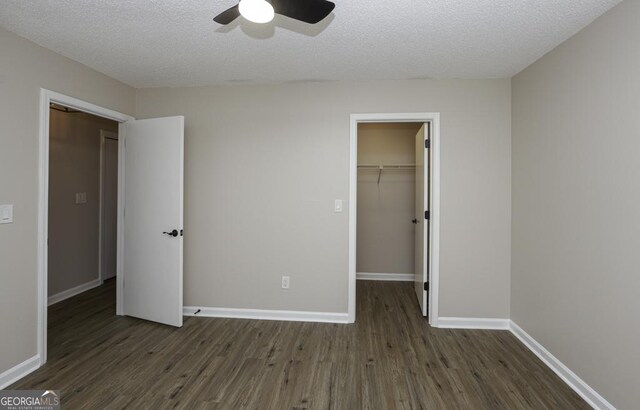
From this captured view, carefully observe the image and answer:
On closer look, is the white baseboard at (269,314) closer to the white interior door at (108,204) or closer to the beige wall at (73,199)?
the beige wall at (73,199)

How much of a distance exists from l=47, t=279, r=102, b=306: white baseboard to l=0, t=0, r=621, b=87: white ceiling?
2611 millimetres

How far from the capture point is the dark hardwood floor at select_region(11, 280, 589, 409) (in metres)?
1.85

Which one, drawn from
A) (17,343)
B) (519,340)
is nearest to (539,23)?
(519,340)

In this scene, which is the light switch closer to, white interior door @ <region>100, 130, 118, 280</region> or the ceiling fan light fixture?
the ceiling fan light fixture

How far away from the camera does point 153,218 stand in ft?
9.46

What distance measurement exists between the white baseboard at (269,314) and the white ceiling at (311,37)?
7.64ft

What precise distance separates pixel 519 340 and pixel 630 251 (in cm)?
135

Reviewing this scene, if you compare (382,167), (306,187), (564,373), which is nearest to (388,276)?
(382,167)

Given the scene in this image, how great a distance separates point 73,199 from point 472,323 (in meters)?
4.78

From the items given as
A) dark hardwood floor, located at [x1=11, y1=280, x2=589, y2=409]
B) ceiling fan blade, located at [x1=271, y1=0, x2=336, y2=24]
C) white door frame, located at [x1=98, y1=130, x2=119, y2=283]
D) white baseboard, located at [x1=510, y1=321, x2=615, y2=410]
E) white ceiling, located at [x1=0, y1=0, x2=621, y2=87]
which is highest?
white ceiling, located at [x1=0, y1=0, x2=621, y2=87]

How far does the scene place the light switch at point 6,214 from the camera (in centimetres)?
195

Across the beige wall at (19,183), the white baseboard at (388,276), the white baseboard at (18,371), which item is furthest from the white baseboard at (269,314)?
the white baseboard at (388,276)

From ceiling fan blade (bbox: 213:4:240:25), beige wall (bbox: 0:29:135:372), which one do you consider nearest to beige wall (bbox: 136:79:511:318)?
beige wall (bbox: 0:29:135:372)

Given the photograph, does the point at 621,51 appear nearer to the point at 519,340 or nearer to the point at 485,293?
the point at 485,293
